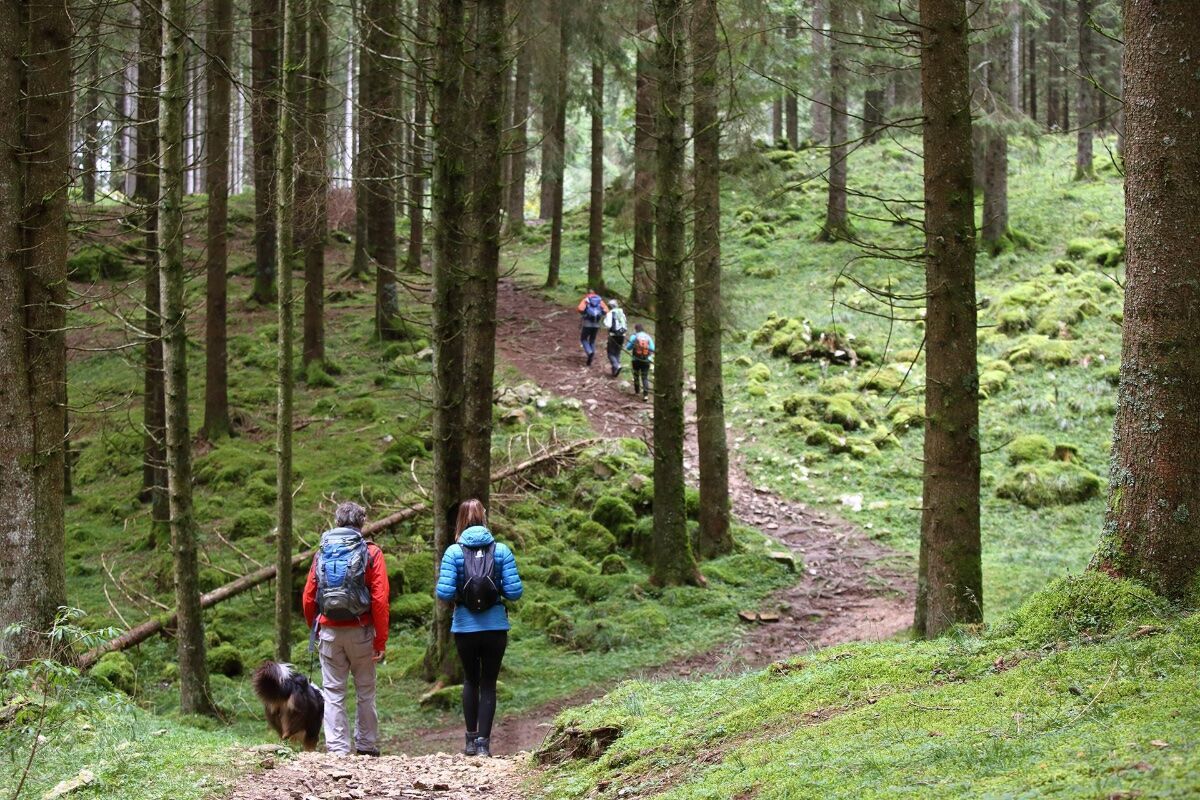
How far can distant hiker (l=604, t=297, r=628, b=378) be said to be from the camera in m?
20.6

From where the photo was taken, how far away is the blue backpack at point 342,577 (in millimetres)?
7316

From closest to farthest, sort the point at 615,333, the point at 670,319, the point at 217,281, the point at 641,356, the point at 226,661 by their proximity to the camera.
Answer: the point at 226,661 → the point at 670,319 → the point at 217,281 → the point at 641,356 → the point at 615,333

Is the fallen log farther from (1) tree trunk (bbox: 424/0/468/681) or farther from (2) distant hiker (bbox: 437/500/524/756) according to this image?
(2) distant hiker (bbox: 437/500/524/756)

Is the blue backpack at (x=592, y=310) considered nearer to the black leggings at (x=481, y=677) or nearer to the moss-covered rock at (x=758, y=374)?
the moss-covered rock at (x=758, y=374)

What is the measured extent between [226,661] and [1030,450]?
12820mm

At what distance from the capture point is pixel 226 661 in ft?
36.0

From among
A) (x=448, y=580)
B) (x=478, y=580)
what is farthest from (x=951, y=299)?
(x=448, y=580)

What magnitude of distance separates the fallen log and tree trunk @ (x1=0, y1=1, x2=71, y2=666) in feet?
3.43

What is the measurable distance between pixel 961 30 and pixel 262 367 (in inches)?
641

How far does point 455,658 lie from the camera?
10172mm

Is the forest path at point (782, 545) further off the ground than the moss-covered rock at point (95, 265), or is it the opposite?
the moss-covered rock at point (95, 265)

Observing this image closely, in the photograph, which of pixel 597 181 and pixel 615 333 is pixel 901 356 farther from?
pixel 597 181

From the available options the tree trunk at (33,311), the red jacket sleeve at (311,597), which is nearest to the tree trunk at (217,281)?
the tree trunk at (33,311)

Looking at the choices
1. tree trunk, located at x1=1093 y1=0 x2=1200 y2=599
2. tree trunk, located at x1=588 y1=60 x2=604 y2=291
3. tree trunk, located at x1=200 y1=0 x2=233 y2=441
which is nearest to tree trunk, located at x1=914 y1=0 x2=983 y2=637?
tree trunk, located at x1=1093 y1=0 x2=1200 y2=599
